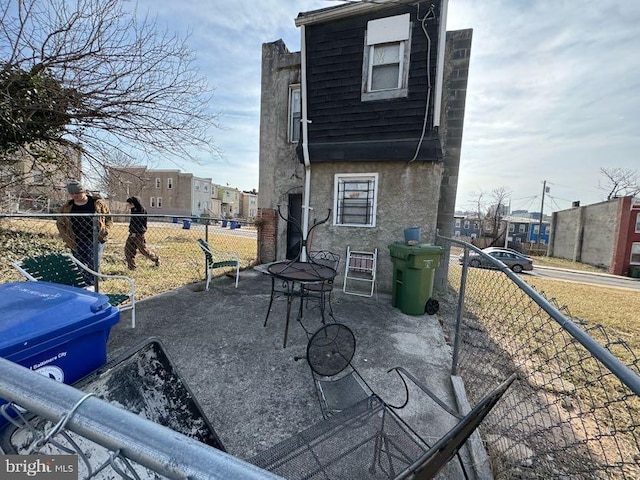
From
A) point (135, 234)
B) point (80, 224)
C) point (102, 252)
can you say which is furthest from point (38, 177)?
point (80, 224)

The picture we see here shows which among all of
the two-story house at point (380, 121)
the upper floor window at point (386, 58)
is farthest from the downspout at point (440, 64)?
the upper floor window at point (386, 58)

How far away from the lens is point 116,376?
171cm

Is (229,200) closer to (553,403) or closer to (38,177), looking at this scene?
(38,177)

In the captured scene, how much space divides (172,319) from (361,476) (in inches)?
135

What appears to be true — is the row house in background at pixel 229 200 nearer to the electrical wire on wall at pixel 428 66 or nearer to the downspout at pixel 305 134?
the downspout at pixel 305 134

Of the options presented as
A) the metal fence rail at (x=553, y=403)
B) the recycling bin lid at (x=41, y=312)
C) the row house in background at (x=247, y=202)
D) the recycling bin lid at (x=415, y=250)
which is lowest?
the metal fence rail at (x=553, y=403)

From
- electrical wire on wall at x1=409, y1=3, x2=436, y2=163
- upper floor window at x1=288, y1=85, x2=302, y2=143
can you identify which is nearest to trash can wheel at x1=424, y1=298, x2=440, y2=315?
electrical wire on wall at x1=409, y1=3, x2=436, y2=163

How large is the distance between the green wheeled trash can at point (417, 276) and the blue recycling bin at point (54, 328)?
162 inches

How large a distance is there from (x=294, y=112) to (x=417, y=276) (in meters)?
5.83

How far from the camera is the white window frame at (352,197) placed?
6.18 m

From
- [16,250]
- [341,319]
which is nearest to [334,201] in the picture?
[341,319]

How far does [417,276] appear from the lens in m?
4.84

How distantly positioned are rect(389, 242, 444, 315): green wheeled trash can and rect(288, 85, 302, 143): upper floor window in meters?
4.76

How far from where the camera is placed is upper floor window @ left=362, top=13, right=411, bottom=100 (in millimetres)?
5828
